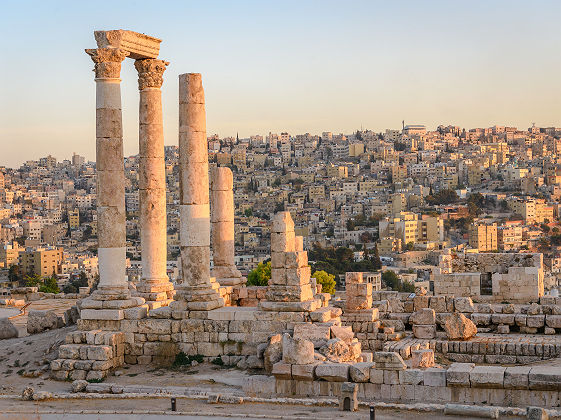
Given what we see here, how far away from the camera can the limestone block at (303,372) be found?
1811 cm

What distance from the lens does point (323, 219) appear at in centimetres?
15500

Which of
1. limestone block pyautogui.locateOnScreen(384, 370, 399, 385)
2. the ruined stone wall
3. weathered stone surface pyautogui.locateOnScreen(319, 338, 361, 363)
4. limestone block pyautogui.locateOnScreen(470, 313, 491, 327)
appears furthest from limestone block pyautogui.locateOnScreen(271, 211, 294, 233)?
the ruined stone wall

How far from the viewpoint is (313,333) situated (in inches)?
791

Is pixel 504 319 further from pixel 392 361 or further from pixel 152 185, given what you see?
pixel 152 185

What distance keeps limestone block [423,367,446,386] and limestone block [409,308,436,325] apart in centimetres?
665

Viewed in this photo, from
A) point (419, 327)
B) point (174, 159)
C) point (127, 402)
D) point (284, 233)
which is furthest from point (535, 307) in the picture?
point (174, 159)

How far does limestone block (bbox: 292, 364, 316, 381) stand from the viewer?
1811 centimetres

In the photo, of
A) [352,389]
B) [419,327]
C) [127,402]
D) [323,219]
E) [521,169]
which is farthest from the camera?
[521,169]

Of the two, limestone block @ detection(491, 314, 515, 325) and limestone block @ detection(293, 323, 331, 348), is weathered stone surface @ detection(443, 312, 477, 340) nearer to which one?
limestone block @ detection(491, 314, 515, 325)

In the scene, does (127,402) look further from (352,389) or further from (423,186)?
(423,186)

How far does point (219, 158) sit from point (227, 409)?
558 feet

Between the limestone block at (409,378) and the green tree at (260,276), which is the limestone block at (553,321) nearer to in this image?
the limestone block at (409,378)

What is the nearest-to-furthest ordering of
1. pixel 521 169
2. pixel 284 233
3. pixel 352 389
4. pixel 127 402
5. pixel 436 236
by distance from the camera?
1. pixel 352 389
2. pixel 127 402
3. pixel 284 233
4. pixel 436 236
5. pixel 521 169

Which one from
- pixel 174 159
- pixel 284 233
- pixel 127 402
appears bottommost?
pixel 127 402
